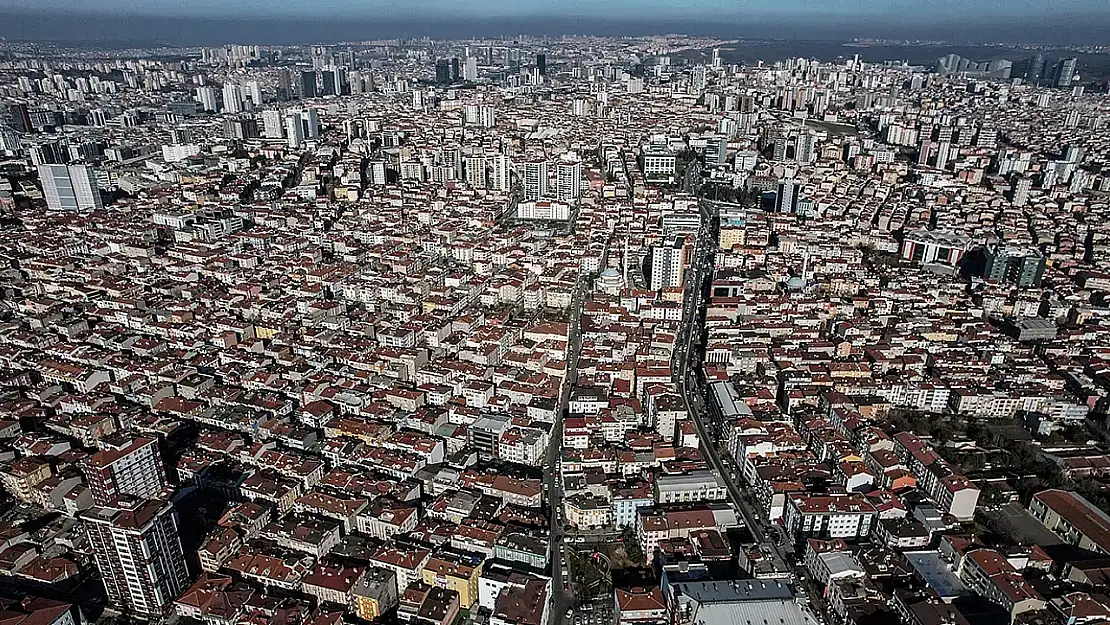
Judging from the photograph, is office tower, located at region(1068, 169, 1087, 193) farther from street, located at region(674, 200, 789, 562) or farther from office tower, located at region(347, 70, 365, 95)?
office tower, located at region(347, 70, 365, 95)

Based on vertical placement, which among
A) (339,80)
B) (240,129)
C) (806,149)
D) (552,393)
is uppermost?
(339,80)

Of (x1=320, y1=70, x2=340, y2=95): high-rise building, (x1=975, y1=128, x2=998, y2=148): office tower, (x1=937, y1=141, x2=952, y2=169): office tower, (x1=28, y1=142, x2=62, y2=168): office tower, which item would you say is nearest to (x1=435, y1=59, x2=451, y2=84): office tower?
(x1=320, y1=70, x2=340, y2=95): high-rise building

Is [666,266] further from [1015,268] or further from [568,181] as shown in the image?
[568,181]

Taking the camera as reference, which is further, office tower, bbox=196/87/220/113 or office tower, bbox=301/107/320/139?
office tower, bbox=196/87/220/113

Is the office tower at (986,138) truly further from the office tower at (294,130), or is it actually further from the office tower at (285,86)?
the office tower at (285,86)

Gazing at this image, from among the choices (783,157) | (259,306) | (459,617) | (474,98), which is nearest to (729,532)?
(459,617)

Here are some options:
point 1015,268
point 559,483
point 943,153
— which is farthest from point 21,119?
point 943,153
